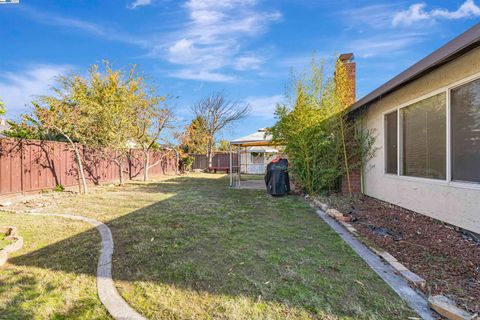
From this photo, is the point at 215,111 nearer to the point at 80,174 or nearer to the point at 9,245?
the point at 80,174

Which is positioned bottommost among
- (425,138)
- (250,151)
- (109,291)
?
(109,291)

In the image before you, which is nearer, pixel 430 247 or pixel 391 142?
pixel 430 247

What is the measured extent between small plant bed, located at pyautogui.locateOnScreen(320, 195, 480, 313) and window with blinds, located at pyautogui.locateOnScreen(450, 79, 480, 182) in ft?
2.98

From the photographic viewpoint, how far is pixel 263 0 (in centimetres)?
738

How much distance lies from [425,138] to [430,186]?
0.88m

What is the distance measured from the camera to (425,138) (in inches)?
178

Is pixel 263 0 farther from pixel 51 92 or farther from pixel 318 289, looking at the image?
pixel 51 92

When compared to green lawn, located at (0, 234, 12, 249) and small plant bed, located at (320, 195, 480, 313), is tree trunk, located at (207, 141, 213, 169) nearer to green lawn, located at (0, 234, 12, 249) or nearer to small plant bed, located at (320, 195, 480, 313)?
small plant bed, located at (320, 195, 480, 313)

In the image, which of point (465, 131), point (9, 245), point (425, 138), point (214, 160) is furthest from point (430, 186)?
point (214, 160)

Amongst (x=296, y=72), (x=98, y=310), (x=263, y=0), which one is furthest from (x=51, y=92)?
→ (x=98, y=310)

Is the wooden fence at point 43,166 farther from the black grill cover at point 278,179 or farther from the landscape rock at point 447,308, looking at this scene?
the landscape rock at point 447,308

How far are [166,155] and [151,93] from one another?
5465 millimetres

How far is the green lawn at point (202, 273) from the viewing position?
6.72ft

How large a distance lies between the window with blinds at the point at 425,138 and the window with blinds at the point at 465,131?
0.72ft
